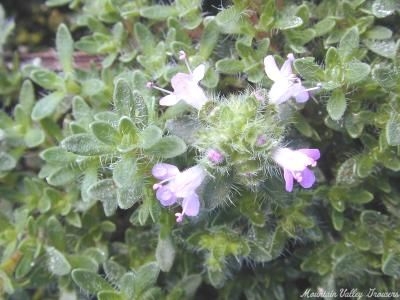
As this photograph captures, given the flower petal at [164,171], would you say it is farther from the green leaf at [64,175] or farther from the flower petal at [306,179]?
the green leaf at [64,175]

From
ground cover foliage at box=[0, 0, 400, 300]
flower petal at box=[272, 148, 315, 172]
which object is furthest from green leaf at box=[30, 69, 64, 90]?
flower petal at box=[272, 148, 315, 172]

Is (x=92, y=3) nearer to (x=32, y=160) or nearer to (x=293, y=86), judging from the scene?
(x=32, y=160)

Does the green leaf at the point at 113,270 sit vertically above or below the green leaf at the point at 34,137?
below

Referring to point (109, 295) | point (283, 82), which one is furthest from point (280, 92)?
Answer: point (109, 295)

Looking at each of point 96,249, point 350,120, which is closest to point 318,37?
point 350,120

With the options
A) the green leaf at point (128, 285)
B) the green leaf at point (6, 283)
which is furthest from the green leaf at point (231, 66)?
the green leaf at point (6, 283)

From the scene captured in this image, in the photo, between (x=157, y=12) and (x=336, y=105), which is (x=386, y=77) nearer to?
(x=336, y=105)
